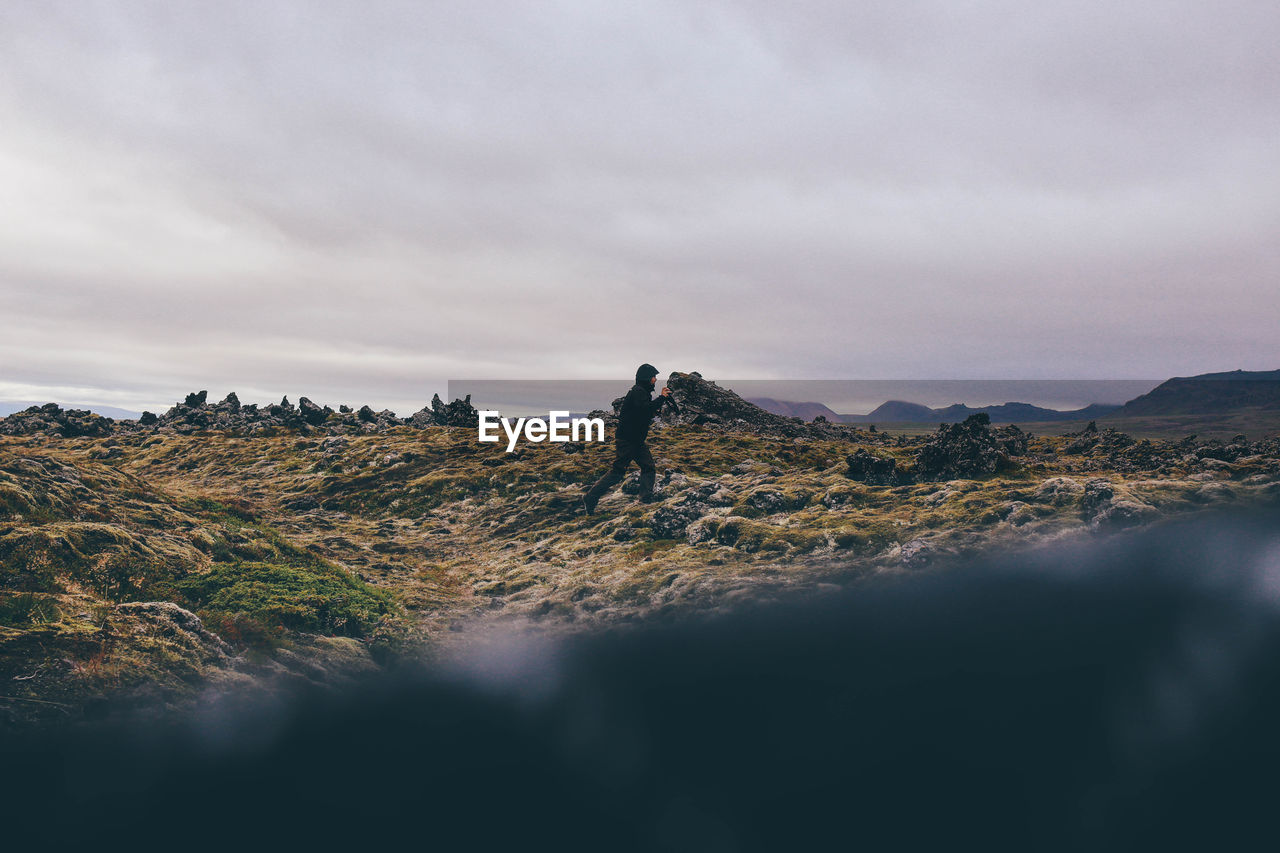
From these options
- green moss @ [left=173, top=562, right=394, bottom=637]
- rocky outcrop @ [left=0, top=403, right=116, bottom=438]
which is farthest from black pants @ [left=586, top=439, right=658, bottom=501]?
rocky outcrop @ [left=0, top=403, right=116, bottom=438]

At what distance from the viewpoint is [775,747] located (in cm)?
1019

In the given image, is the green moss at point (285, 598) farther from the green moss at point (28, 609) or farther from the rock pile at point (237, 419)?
the rock pile at point (237, 419)

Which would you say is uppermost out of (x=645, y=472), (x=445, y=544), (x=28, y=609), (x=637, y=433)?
(x=637, y=433)

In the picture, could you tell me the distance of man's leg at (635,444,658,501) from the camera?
27.1 metres

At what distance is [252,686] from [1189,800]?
16.3 meters

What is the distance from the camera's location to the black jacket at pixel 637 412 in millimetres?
24781

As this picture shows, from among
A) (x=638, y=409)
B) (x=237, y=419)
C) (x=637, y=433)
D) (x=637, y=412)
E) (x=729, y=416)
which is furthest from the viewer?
(x=237, y=419)

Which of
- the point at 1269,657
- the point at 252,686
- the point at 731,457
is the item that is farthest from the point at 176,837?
the point at 731,457

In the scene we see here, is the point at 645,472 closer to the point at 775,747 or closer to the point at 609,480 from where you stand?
the point at 609,480

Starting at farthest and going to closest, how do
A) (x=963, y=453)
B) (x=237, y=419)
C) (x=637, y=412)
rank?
(x=237, y=419) < (x=637, y=412) < (x=963, y=453)

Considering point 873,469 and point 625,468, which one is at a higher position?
point 873,469

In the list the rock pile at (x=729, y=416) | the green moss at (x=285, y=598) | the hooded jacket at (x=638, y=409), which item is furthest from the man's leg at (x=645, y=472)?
the rock pile at (x=729, y=416)

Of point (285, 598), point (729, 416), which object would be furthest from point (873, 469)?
point (729, 416)

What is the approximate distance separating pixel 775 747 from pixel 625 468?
57.4 feet
